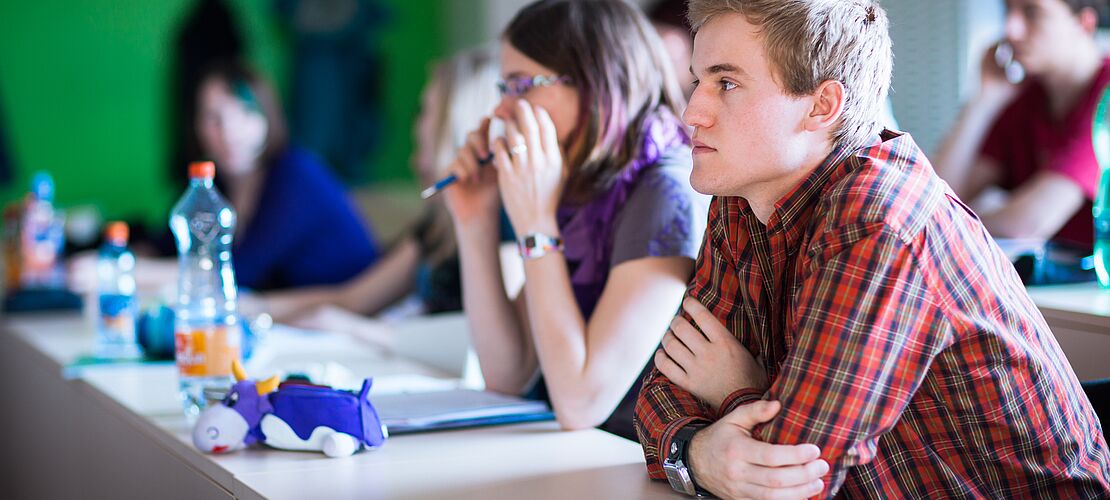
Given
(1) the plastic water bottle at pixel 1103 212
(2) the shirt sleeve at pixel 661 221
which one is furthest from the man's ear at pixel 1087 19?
(2) the shirt sleeve at pixel 661 221

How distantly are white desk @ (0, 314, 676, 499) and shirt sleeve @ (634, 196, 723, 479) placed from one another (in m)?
0.04

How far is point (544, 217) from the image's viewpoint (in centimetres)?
160

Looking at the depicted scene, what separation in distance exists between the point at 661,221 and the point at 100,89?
414cm

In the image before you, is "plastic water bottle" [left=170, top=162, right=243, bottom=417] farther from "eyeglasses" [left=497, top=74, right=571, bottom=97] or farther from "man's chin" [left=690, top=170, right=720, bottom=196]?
"man's chin" [left=690, top=170, right=720, bottom=196]

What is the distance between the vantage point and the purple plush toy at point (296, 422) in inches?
52.2

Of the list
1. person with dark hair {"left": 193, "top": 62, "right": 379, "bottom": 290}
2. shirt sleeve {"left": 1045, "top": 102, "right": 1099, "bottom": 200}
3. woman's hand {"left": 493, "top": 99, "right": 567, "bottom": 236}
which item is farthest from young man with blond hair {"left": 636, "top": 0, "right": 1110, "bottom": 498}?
person with dark hair {"left": 193, "top": 62, "right": 379, "bottom": 290}

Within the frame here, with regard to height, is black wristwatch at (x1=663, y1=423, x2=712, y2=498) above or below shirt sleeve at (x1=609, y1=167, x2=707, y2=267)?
below

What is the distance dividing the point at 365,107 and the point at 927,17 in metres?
2.74

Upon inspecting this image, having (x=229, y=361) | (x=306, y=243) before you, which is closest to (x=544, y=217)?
(x=229, y=361)

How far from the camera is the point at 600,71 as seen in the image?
167cm

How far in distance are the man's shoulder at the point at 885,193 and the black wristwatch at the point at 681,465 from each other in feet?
0.81

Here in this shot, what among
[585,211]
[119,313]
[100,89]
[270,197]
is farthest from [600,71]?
[100,89]

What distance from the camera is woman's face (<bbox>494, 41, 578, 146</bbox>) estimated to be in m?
1.68

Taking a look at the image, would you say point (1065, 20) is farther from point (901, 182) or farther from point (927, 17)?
point (901, 182)
